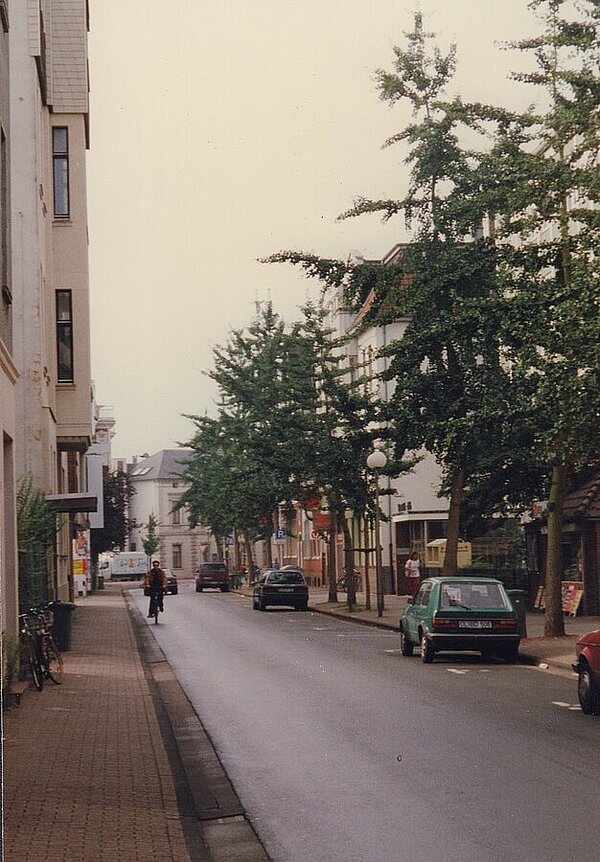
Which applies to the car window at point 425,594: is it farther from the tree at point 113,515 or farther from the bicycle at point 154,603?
the tree at point 113,515

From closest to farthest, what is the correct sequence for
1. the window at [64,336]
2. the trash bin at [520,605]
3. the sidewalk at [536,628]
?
1. the sidewalk at [536,628]
2. the trash bin at [520,605]
3. the window at [64,336]

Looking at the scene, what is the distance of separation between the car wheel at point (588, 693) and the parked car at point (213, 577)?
67147 mm

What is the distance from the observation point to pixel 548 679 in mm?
21656

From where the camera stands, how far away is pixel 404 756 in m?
13.2

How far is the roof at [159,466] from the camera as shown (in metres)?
171

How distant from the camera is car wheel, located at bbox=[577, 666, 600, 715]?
53.0 ft

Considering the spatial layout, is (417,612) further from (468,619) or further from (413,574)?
(413,574)

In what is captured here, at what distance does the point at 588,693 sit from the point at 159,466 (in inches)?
6198

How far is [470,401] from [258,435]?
833 inches

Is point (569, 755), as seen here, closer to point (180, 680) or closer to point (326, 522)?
point (180, 680)

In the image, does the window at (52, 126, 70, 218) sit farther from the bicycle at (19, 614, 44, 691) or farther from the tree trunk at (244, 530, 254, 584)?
the tree trunk at (244, 530, 254, 584)

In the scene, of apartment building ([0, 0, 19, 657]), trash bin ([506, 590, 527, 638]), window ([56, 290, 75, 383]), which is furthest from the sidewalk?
window ([56, 290, 75, 383])

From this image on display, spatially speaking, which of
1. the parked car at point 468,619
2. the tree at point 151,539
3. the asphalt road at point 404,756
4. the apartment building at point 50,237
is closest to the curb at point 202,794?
the asphalt road at point 404,756

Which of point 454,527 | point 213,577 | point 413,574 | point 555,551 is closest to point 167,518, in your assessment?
point 213,577
